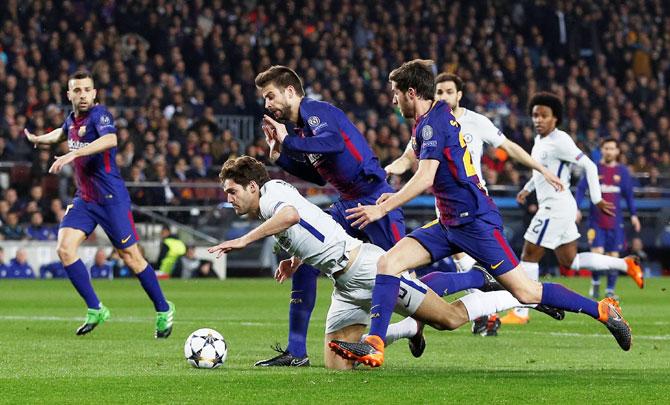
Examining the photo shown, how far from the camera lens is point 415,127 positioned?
27.1 feet

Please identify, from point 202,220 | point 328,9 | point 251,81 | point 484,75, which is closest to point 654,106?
point 484,75

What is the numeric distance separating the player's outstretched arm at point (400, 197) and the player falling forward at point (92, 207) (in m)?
3.95

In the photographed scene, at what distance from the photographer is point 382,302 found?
25.8ft

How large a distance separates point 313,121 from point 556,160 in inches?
219

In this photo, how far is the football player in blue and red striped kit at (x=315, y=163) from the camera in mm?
8492

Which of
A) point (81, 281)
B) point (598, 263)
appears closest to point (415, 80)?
point (81, 281)

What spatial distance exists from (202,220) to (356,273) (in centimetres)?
1578

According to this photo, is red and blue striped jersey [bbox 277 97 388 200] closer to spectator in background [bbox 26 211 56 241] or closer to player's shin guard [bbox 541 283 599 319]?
player's shin guard [bbox 541 283 599 319]

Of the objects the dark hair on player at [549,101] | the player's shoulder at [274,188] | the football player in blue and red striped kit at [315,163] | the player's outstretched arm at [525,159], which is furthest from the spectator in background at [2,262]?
the player's shoulder at [274,188]

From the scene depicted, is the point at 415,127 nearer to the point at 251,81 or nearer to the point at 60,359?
the point at 60,359

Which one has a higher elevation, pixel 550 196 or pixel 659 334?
pixel 550 196

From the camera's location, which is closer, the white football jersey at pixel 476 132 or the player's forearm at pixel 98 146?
the player's forearm at pixel 98 146

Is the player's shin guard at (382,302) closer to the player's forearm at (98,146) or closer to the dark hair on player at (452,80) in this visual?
the player's forearm at (98,146)

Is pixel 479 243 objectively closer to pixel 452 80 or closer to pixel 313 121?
pixel 313 121
